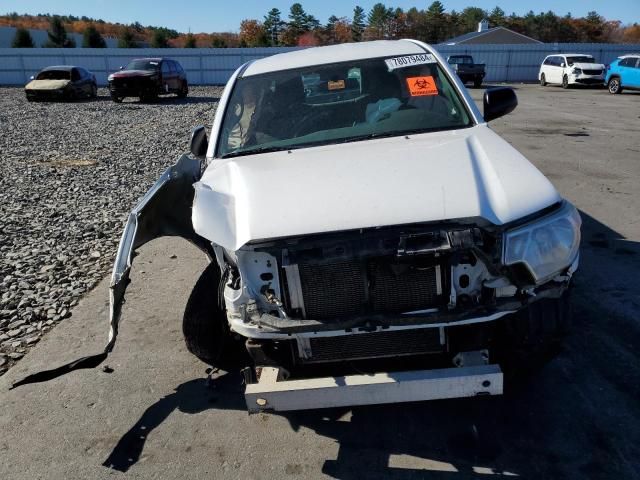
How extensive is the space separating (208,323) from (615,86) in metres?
27.9

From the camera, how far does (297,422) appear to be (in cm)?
327

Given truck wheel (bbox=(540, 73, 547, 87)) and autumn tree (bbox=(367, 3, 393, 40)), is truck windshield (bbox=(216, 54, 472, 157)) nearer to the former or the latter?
truck wheel (bbox=(540, 73, 547, 87))

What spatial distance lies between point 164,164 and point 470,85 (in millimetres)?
24517

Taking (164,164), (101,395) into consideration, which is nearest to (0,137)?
(164,164)

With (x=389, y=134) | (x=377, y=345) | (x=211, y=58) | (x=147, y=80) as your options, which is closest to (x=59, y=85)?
(x=147, y=80)

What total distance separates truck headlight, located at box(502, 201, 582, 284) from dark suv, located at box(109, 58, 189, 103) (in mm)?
23250

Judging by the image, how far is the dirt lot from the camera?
2.86 m

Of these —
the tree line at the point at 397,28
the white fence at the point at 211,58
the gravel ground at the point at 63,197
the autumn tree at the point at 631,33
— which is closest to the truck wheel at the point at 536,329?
the gravel ground at the point at 63,197

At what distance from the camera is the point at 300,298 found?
2.74 meters

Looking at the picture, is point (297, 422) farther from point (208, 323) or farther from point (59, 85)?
point (59, 85)

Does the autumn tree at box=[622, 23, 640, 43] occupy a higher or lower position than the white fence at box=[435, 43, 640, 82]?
higher

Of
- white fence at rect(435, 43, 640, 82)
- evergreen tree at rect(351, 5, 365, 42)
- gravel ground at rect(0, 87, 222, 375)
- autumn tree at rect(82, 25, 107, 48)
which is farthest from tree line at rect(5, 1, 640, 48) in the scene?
gravel ground at rect(0, 87, 222, 375)

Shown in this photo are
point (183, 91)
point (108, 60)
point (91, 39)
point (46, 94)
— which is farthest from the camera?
point (91, 39)

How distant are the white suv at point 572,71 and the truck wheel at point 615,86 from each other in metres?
2.64
